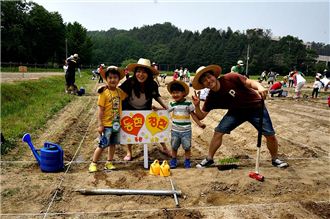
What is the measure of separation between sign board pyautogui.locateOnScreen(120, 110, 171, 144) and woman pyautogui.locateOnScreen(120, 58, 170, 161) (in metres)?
0.20

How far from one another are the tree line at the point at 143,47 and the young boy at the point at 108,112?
61.9 metres

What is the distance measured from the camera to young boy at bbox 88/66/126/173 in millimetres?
5172

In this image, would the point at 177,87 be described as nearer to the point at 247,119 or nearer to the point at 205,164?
the point at 247,119

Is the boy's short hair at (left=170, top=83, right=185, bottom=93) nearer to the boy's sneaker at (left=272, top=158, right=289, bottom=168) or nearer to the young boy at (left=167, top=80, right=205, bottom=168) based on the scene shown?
the young boy at (left=167, top=80, right=205, bottom=168)

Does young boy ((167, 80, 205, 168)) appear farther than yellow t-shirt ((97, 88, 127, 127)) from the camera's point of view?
Yes

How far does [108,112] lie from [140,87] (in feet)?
2.31

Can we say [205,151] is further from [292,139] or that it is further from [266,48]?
[266,48]

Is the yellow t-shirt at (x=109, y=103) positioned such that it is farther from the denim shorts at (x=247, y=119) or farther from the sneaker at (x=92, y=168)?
the denim shorts at (x=247, y=119)

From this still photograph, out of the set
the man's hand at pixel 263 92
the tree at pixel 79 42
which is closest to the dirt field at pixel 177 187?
A: the man's hand at pixel 263 92

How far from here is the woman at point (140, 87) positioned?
5.32 m

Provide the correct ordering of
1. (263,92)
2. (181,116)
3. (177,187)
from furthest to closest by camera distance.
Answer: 1. (181,116)
2. (263,92)
3. (177,187)

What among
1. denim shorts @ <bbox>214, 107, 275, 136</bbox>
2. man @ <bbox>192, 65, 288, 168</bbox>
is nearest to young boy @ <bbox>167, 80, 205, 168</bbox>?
man @ <bbox>192, 65, 288, 168</bbox>

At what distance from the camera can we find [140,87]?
18.0 feet

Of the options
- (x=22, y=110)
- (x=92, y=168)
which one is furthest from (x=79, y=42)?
(x=92, y=168)
